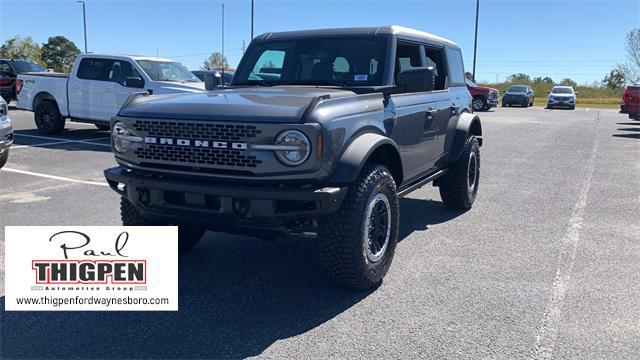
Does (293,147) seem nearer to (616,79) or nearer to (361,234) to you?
(361,234)

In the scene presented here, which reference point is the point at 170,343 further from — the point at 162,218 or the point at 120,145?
the point at 120,145

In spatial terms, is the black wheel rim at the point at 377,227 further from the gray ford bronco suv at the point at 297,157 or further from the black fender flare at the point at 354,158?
the black fender flare at the point at 354,158

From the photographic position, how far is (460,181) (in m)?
6.35

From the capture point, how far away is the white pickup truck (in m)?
12.3

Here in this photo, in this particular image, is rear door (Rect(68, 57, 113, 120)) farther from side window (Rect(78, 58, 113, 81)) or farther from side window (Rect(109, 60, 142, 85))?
side window (Rect(109, 60, 142, 85))

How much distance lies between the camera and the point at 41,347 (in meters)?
3.18

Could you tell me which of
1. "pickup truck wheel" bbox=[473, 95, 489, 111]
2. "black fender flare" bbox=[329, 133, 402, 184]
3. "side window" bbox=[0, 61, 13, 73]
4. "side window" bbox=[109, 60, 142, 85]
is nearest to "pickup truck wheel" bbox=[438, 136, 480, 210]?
"black fender flare" bbox=[329, 133, 402, 184]

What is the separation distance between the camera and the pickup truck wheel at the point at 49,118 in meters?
13.3

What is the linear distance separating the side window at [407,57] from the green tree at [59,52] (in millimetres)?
72337

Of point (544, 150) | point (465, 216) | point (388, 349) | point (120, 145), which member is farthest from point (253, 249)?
point (544, 150)

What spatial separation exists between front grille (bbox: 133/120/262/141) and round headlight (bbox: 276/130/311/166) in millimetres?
161

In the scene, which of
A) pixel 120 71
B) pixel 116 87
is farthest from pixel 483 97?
pixel 116 87

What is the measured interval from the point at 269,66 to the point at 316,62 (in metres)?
0.51

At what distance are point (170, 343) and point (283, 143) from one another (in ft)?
4.42
